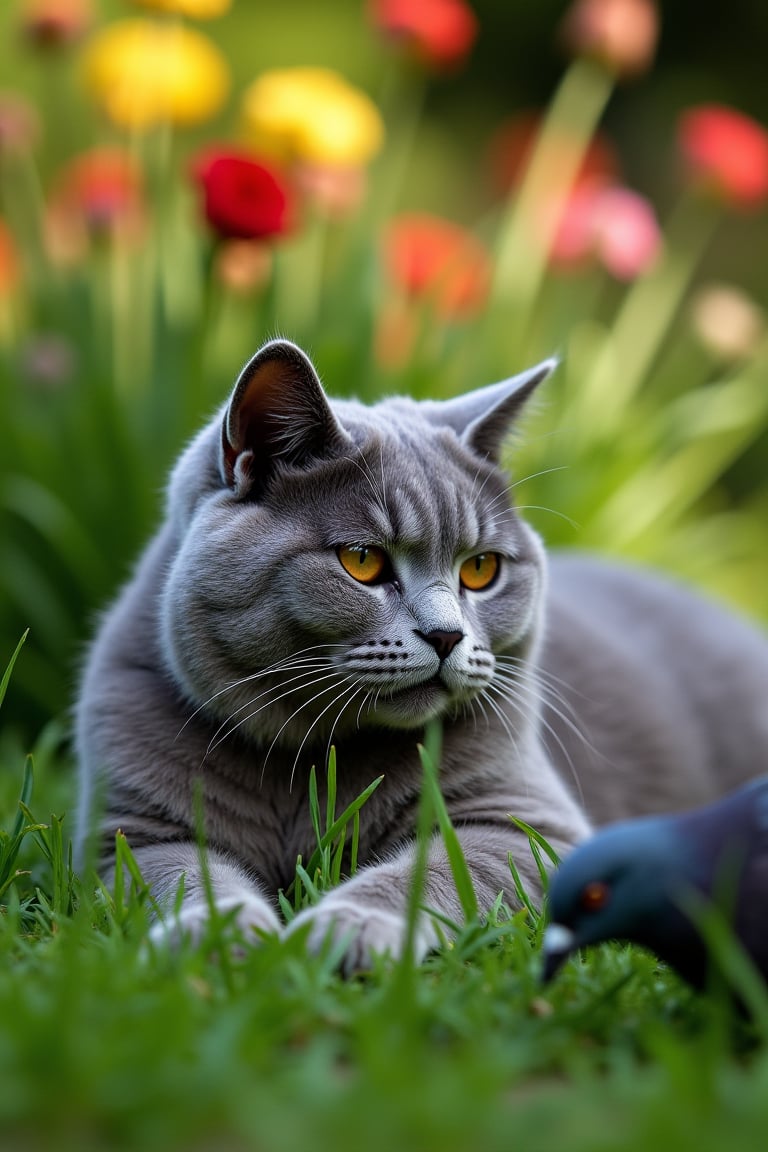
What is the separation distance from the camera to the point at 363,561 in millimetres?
1780

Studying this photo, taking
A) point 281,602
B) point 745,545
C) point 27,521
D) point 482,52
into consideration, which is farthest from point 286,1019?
point 482,52

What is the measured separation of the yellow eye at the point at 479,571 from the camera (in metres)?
1.90

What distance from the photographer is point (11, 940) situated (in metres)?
1.38

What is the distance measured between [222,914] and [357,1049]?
388 mm

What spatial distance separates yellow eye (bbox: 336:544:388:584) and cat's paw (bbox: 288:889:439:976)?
46 cm

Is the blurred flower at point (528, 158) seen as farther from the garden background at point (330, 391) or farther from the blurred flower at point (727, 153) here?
the blurred flower at point (727, 153)

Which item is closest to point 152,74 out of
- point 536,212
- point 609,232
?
point 536,212

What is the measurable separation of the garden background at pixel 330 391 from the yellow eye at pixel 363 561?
19.7 inches

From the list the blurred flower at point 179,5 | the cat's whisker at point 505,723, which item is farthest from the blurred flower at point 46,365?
the cat's whisker at point 505,723

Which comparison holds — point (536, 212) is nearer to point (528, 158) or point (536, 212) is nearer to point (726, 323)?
point (528, 158)

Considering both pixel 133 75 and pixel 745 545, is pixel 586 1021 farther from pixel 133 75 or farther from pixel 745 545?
pixel 745 545

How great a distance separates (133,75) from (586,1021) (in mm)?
3154

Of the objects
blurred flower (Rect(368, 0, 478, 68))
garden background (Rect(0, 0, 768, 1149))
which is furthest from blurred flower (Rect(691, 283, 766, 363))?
blurred flower (Rect(368, 0, 478, 68))

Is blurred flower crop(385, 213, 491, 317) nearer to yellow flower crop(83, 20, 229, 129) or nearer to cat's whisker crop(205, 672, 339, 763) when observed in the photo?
yellow flower crop(83, 20, 229, 129)
